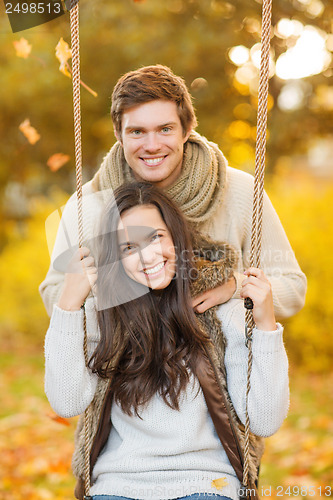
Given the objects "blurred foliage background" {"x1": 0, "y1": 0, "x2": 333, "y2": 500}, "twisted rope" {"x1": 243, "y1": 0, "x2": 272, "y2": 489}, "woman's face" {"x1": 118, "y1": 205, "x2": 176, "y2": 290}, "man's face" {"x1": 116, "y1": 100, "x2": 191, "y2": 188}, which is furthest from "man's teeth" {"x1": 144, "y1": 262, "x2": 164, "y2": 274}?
"blurred foliage background" {"x1": 0, "y1": 0, "x2": 333, "y2": 500}

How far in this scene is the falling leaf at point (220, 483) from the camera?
166 cm

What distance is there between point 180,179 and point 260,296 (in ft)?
1.89

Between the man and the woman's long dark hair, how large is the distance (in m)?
0.09

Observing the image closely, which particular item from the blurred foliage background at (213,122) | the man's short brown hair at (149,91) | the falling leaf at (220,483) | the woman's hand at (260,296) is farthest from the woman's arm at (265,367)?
the blurred foliage background at (213,122)

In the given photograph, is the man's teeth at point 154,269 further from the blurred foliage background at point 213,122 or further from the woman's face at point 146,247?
the blurred foliage background at point 213,122

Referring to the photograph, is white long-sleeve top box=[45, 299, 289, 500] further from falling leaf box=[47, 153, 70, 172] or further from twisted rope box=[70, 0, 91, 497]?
falling leaf box=[47, 153, 70, 172]

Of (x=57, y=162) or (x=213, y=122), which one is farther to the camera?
(x=57, y=162)

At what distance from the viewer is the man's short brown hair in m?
1.88

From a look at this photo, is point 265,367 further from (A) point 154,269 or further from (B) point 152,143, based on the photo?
(B) point 152,143

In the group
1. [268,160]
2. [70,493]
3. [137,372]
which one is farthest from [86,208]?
[268,160]

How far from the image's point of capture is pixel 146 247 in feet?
5.62

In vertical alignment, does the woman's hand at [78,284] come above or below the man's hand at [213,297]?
above

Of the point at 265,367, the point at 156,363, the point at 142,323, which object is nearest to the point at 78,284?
the point at 142,323

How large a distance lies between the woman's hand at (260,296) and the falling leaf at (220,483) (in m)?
0.44
